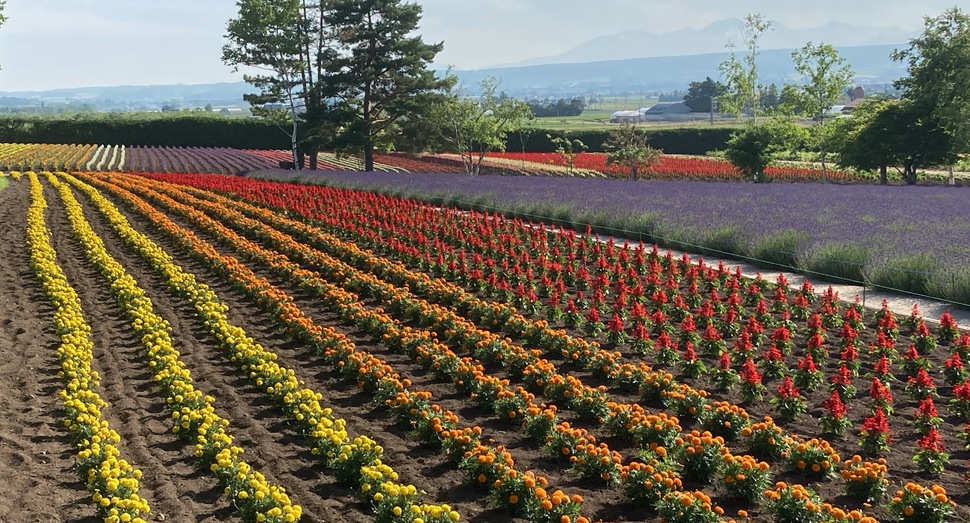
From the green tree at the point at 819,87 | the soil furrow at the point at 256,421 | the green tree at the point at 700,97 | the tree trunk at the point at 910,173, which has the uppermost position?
the green tree at the point at 700,97

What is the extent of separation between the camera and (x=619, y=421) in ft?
26.8

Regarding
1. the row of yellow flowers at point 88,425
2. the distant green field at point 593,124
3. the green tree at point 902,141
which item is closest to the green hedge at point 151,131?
the distant green field at point 593,124

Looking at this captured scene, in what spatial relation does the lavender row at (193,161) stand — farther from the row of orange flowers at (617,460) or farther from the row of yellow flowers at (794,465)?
the row of yellow flowers at (794,465)

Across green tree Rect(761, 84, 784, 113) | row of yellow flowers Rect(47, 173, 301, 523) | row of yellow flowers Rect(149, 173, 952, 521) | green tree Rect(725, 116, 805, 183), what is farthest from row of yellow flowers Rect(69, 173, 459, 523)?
green tree Rect(761, 84, 784, 113)

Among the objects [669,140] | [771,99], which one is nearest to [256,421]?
[669,140]

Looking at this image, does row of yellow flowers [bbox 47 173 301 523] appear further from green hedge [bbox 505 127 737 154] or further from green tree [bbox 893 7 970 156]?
green hedge [bbox 505 127 737 154]

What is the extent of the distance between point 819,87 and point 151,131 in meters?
48.3

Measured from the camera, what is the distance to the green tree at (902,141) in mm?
36656

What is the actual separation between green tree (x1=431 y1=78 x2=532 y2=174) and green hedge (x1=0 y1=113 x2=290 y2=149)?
22.7 meters

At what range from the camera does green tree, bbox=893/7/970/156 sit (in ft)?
112

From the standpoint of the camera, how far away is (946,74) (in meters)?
36.2

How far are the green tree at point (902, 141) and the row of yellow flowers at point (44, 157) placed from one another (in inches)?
1462

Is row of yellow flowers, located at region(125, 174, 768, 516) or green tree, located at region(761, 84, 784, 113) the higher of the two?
green tree, located at region(761, 84, 784, 113)

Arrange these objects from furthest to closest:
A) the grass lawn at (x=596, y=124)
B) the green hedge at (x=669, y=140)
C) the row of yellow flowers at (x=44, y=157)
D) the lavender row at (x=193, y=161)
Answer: the grass lawn at (x=596, y=124) → the green hedge at (x=669, y=140) → the row of yellow flowers at (x=44, y=157) → the lavender row at (x=193, y=161)
